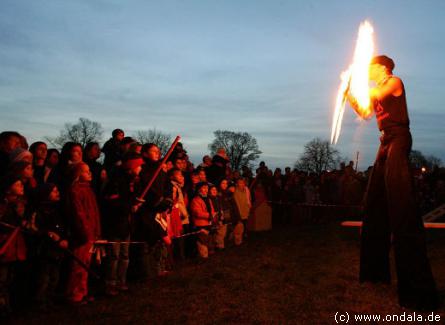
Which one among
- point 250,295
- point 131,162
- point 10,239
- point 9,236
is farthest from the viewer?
point 131,162

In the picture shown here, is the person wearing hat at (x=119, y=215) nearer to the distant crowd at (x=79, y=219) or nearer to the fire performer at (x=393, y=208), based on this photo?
the distant crowd at (x=79, y=219)

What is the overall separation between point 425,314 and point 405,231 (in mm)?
897

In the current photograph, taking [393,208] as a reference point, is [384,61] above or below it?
above

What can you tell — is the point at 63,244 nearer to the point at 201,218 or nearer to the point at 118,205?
the point at 118,205

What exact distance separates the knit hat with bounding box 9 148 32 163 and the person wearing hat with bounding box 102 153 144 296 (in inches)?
42.4

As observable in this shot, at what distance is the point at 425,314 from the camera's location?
A: 4.98 meters

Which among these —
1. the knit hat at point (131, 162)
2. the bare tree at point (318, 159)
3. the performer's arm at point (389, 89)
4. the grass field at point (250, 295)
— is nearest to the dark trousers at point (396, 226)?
the grass field at point (250, 295)

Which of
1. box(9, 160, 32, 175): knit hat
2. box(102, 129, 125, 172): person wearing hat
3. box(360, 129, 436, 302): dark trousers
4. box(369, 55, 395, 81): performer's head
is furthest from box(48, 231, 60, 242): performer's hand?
box(369, 55, 395, 81): performer's head

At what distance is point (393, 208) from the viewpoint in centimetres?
556

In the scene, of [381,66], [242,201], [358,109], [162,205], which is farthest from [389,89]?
[242,201]

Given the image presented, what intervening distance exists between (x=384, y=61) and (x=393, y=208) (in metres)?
1.79

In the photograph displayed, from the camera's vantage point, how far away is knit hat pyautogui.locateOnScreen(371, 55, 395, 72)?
19.5 ft

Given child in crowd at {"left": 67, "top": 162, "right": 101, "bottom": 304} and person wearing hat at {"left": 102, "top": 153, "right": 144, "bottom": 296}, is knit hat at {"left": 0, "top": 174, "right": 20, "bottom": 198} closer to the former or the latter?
child in crowd at {"left": 67, "top": 162, "right": 101, "bottom": 304}

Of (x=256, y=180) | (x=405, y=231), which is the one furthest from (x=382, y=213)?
(x=256, y=180)
